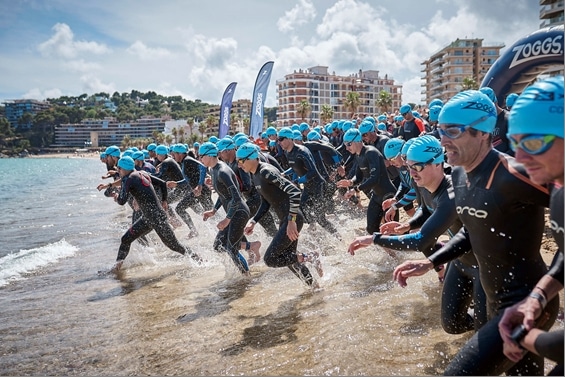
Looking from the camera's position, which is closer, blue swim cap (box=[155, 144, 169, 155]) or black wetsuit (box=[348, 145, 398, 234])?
black wetsuit (box=[348, 145, 398, 234])

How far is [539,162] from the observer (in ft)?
6.62

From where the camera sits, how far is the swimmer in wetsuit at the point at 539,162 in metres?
1.97

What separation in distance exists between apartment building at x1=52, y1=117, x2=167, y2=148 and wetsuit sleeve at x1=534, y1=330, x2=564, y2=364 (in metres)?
195

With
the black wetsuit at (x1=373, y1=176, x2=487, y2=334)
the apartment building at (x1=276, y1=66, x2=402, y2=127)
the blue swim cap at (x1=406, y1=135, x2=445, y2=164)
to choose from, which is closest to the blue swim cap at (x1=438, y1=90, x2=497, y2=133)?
the black wetsuit at (x1=373, y1=176, x2=487, y2=334)

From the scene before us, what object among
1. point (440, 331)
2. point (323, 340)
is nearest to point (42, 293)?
point (323, 340)

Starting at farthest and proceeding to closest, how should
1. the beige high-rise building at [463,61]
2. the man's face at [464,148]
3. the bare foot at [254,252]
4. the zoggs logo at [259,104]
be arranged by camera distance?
1. the beige high-rise building at [463,61]
2. the zoggs logo at [259,104]
3. the bare foot at [254,252]
4. the man's face at [464,148]

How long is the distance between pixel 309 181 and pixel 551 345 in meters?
7.37

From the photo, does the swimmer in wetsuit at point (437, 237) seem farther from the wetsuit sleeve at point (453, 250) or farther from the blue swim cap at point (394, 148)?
the blue swim cap at point (394, 148)

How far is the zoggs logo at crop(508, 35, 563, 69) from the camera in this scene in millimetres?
7138

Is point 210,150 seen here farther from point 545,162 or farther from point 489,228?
point 545,162

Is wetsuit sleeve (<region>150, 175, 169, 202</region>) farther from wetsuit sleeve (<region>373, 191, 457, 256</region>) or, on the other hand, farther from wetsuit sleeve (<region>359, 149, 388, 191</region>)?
wetsuit sleeve (<region>373, 191, 457, 256</region>)

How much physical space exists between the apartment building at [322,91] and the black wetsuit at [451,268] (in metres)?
117

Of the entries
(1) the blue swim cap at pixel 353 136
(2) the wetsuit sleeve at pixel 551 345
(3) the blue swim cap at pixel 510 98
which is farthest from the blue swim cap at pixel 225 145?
(2) the wetsuit sleeve at pixel 551 345

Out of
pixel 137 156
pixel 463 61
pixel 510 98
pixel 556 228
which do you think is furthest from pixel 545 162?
pixel 463 61
